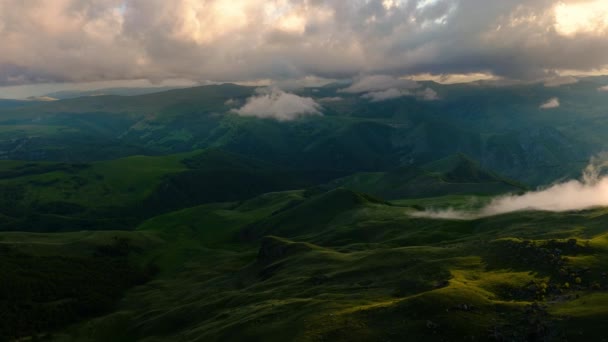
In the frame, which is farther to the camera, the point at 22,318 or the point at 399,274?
the point at 22,318

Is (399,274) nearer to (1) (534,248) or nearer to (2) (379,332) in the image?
(1) (534,248)

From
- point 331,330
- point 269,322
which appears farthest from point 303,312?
point 331,330

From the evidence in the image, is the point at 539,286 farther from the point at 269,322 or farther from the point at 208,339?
the point at 208,339

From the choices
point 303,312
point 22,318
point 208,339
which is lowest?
point 22,318

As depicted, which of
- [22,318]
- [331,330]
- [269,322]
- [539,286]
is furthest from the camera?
[22,318]

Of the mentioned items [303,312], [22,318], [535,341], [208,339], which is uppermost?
[535,341]

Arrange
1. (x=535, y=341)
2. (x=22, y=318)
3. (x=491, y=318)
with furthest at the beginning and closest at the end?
(x=22, y=318)
(x=491, y=318)
(x=535, y=341)

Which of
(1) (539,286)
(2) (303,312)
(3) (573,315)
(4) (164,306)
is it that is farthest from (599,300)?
(4) (164,306)

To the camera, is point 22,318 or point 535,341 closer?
point 535,341

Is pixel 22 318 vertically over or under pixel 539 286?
under
